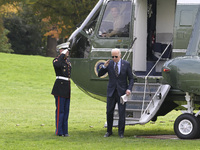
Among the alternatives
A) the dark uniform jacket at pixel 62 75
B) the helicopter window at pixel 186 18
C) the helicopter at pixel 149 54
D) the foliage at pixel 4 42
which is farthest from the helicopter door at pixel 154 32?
the foliage at pixel 4 42

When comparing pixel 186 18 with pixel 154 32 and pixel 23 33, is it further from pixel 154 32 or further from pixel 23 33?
pixel 23 33

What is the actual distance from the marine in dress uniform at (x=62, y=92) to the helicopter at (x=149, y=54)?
0.60 meters

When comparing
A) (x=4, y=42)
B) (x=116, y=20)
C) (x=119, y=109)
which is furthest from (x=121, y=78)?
(x=4, y=42)

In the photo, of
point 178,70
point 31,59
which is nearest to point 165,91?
point 178,70

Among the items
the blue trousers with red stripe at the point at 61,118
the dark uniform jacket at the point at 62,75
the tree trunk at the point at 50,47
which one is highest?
the dark uniform jacket at the point at 62,75

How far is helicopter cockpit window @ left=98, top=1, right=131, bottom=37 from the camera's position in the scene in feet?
39.5

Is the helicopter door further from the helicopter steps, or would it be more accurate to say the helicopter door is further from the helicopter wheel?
the helicopter wheel

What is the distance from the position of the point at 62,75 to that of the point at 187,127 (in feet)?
8.50

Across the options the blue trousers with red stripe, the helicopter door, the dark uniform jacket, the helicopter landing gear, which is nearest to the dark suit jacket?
the dark uniform jacket

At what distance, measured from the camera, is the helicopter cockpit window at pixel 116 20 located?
12039mm

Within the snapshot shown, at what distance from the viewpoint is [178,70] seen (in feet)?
33.7

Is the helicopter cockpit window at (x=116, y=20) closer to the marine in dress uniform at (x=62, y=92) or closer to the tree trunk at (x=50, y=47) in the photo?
the marine in dress uniform at (x=62, y=92)

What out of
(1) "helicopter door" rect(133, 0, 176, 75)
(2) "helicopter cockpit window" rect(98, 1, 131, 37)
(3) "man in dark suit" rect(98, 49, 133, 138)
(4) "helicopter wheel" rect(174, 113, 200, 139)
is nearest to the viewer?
(4) "helicopter wheel" rect(174, 113, 200, 139)

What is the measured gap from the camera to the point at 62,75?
1119cm
